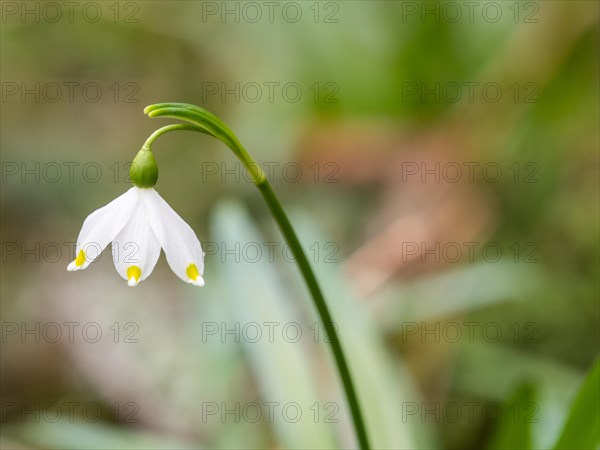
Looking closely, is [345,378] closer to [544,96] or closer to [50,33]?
[544,96]

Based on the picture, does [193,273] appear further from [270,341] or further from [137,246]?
[270,341]

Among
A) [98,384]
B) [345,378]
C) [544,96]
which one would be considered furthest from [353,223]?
[345,378]

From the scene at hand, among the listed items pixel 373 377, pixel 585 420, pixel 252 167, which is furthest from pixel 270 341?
pixel 252 167

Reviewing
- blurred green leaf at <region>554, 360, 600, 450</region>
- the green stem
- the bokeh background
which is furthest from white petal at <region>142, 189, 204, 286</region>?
the bokeh background

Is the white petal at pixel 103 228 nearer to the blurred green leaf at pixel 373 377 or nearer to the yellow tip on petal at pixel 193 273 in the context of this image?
the yellow tip on petal at pixel 193 273

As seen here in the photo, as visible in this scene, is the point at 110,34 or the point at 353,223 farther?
the point at 110,34

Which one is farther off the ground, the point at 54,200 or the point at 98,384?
the point at 54,200

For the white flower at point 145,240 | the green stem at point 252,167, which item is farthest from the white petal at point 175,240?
the green stem at point 252,167
